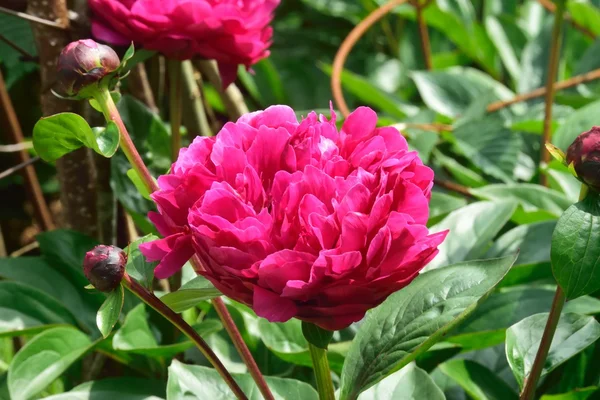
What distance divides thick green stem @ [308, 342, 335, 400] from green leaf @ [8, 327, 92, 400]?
11.6 inches

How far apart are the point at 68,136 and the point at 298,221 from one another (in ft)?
0.56

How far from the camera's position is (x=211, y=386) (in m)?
0.65

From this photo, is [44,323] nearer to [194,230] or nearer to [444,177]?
[194,230]

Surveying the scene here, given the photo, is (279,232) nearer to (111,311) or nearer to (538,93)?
(111,311)

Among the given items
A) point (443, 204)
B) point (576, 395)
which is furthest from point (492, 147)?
Answer: point (576, 395)

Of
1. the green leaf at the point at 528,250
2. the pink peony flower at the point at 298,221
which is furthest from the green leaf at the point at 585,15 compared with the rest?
the pink peony flower at the point at 298,221

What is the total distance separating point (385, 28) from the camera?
1.71 meters

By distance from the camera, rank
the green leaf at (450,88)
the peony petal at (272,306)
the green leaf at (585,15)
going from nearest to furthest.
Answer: the peony petal at (272,306)
the green leaf at (450,88)
the green leaf at (585,15)

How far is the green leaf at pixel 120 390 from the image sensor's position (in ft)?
2.42

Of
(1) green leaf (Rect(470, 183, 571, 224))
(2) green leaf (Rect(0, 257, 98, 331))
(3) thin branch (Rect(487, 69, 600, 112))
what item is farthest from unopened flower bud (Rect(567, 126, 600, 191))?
(3) thin branch (Rect(487, 69, 600, 112))

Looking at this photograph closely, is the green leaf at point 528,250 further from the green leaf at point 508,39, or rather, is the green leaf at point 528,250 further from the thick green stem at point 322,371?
the green leaf at point 508,39

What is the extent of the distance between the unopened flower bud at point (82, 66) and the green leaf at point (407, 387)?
1.05 feet

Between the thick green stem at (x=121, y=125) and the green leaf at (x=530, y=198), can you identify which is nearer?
the thick green stem at (x=121, y=125)

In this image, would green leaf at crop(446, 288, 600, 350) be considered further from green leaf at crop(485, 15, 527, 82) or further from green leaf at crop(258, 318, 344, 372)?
green leaf at crop(485, 15, 527, 82)
